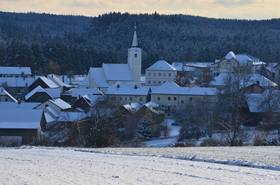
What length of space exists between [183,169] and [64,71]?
2788 inches

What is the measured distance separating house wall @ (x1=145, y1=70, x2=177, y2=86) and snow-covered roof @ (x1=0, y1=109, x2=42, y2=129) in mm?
30708

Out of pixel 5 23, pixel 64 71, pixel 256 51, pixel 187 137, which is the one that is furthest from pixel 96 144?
pixel 5 23

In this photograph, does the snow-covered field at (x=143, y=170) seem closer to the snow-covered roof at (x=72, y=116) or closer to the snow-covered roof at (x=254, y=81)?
the snow-covered roof at (x=72, y=116)

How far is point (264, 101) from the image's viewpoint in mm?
31203

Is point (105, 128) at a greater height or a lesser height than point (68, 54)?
lesser

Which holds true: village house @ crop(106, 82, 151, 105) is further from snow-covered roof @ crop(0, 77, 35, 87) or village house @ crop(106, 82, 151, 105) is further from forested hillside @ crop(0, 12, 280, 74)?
forested hillside @ crop(0, 12, 280, 74)

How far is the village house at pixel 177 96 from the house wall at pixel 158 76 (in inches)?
594

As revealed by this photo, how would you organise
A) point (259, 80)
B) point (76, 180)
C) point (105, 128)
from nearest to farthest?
point (76, 180) → point (105, 128) → point (259, 80)

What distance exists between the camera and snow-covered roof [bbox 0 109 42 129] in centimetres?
2736

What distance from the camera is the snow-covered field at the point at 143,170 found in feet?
28.4

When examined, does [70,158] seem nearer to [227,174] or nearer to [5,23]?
[227,174]

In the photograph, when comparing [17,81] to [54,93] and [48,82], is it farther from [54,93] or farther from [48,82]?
[54,93]

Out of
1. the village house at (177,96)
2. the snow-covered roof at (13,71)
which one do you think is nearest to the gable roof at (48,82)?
the snow-covered roof at (13,71)

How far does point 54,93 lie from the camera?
4712 cm
